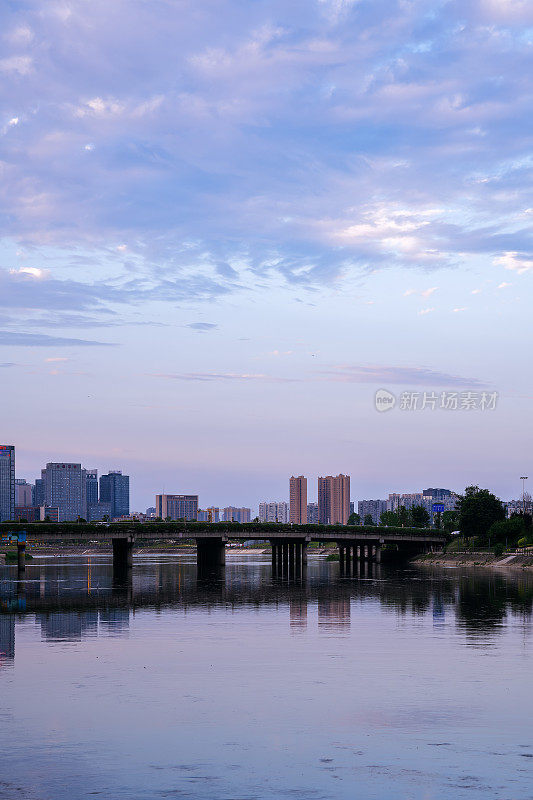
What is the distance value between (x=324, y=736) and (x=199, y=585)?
97.5 m

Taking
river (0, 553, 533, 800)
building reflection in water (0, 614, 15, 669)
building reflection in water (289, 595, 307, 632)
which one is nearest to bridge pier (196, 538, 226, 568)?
building reflection in water (289, 595, 307, 632)

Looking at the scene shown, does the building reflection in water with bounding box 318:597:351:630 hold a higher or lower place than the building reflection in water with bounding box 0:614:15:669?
lower

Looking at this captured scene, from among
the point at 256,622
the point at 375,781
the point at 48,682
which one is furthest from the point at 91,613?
the point at 375,781

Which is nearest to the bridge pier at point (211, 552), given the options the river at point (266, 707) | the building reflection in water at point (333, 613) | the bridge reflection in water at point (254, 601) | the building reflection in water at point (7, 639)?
the bridge reflection in water at point (254, 601)

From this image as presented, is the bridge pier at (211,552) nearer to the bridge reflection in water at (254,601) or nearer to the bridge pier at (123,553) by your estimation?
the bridge pier at (123,553)

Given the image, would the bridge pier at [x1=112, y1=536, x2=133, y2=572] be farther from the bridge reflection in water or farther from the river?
the river

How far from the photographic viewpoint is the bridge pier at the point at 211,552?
191 meters

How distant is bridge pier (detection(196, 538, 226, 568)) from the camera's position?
190750mm

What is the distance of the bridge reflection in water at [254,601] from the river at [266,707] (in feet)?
2.51

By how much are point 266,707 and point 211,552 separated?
160 m

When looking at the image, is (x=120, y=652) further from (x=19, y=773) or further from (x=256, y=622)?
(x=19, y=773)

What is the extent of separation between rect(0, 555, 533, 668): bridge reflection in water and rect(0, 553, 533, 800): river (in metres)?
0.77

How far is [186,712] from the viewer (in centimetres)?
3419

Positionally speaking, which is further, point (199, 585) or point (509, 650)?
point (199, 585)
